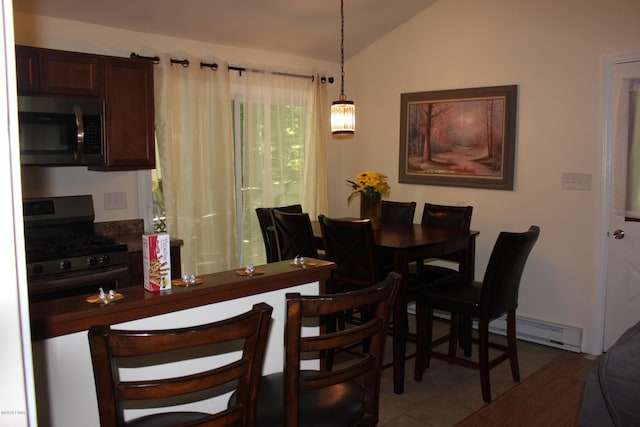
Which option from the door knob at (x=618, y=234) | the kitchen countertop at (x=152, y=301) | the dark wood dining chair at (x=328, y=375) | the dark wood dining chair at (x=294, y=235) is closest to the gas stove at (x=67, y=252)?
the dark wood dining chair at (x=294, y=235)

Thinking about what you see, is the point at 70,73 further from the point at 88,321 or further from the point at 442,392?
the point at 442,392

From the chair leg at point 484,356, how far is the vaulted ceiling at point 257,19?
2815 mm

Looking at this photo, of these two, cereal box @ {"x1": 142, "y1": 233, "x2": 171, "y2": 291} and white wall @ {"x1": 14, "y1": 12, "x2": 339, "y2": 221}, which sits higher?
white wall @ {"x1": 14, "y1": 12, "x2": 339, "y2": 221}

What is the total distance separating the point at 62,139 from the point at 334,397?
2.57 meters

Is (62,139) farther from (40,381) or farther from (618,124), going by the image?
(618,124)

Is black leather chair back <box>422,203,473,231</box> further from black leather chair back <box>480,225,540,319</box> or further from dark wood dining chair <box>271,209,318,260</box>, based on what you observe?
dark wood dining chair <box>271,209,318,260</box>

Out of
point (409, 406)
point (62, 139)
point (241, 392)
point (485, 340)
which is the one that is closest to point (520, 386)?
point (485, 340)

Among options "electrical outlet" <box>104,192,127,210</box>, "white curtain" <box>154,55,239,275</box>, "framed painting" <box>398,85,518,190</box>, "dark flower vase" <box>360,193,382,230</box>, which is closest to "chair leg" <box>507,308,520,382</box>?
"dark flower vase" <box>360,193,382,230</box>

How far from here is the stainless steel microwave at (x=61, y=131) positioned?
323cm

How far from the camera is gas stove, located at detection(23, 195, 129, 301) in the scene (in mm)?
3117

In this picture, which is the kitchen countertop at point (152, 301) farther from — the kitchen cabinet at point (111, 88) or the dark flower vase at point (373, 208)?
the kitchen cabinet at point (111, 88)

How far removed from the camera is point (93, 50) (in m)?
3.70

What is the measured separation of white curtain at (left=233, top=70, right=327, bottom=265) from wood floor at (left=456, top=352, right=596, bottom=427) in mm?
2427

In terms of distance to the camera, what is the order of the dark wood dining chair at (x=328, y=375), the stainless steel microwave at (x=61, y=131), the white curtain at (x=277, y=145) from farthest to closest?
the white curtain at (x=277, y=145) → the stainless steel microwave at (x=61, y=131) → the dark wood dining chair at (x=328, y=375)
